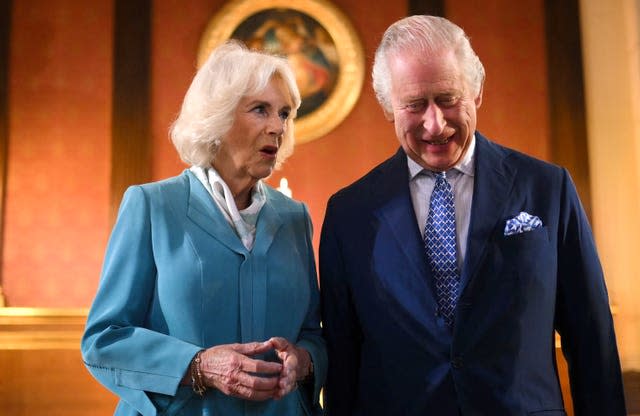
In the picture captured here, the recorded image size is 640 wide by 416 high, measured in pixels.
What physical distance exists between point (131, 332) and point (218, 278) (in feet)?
0.90

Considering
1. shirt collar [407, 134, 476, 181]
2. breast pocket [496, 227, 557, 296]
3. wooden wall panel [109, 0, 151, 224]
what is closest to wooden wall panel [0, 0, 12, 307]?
wooden wall panel [109, 0, 151, 224]

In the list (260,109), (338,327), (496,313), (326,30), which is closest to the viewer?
(496,313)

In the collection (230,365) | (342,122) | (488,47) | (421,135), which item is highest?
(488,47)

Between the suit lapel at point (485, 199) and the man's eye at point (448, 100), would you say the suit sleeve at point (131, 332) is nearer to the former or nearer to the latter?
the suit lapel at point (485, 199)

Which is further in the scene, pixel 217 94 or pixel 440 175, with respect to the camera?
pixel 217 94

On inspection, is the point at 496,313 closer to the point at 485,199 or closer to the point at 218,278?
the point at 485,199

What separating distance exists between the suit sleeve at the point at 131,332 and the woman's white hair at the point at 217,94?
27cm

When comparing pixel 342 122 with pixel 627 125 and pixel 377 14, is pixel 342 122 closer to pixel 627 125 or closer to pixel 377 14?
pixel 377 14

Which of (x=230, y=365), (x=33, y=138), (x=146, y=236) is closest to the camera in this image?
(x=230, y=365)

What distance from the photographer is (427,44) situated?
6.38 ft

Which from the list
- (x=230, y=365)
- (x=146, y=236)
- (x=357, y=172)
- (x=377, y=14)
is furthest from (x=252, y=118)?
(x=377, y=14)

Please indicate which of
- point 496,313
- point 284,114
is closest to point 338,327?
point 496,313

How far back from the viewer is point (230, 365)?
72.5 inches

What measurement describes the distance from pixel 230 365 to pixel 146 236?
17.7 inches
